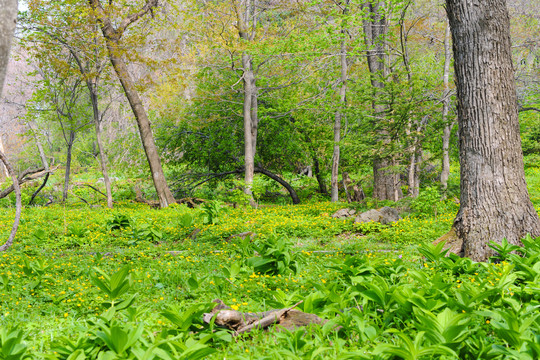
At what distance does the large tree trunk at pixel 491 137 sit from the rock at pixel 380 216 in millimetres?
3324

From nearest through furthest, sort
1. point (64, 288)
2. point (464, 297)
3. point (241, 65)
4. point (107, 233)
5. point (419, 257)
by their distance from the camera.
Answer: point (464, 297) < point (64, 288) < point (419, 257) < point (107, 233) < point (241, 65)

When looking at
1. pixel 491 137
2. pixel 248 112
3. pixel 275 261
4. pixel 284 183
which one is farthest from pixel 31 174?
pixel 491 137

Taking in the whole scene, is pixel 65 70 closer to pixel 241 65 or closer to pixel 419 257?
pixel 241 65

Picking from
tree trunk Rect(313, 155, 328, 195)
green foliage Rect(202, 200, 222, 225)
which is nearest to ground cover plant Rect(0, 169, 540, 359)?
green foliage Rect(202, 200, 222, 225)

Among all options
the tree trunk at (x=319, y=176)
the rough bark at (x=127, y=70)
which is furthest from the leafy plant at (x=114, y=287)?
the tree trunk at (x=319, y=176)

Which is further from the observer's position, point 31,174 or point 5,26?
point 31,174

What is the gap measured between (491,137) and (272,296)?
315 centimetres

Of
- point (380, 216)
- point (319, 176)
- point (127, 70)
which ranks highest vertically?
point (127, 70)

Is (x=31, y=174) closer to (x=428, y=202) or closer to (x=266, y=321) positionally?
(x=266, y=321)

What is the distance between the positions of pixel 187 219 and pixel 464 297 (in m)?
6.56

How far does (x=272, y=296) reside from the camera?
3.99m

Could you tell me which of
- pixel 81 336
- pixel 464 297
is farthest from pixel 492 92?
pixel 81 336

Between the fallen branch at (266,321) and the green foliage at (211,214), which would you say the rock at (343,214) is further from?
the fallen branch at (266,321)

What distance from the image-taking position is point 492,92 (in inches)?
187
